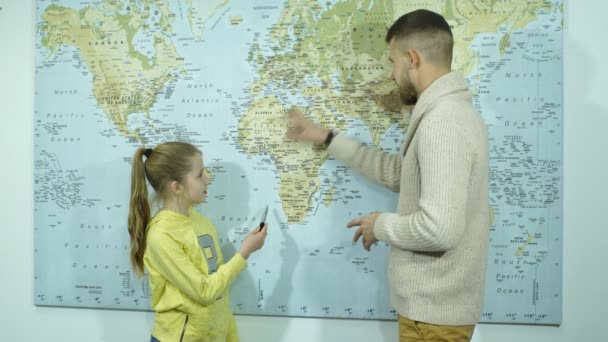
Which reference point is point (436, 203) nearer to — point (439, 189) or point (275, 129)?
point (439, 189)

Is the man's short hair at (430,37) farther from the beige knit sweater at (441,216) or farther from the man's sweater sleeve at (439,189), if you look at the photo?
the man's sweater sleeve at (439,189)

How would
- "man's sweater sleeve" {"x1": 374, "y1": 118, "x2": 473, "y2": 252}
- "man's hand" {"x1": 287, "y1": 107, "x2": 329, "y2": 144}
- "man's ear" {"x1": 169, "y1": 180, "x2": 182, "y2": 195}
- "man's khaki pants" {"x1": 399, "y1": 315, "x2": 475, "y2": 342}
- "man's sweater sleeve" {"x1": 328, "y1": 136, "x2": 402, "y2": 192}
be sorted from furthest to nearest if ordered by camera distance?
1. "man's hand" {"x1": 287, "y1": 107, "x2": 329, "y2": 144}
2. "man's sweater sleeve" {"x1": 328, "y1": 136, "x2": 402, "y2": 192}
3. "man's ear" {"x1": 169, "y1": 180, "x2": 182, "y2": 195}
4. "man's khaki pants" {"x1": 399, "y1": 315, "x2": 475, "y2": 342}
5. "man's sweater sleeve" {"x1": 374, "y1": 118, "x2": 473, "y2": 252}

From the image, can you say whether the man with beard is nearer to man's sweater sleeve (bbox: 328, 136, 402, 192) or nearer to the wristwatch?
man's sweater sleeve (bbox: 328, 136, 402, 192)

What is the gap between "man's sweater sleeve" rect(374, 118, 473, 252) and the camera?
1.24 meters

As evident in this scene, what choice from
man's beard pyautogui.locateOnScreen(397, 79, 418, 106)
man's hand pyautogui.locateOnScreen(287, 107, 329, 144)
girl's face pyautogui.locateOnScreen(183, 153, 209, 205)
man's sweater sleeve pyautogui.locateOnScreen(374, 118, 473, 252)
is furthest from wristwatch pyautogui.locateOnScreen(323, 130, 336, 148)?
man's sweater sleeve pyautogui.locateOnScreen(374, 118, 473, 252)

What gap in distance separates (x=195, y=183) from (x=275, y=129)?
458mm

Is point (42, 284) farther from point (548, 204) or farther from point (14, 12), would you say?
point (548, 204)

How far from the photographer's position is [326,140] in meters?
1.87

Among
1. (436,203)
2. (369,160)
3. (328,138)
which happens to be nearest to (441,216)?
(436,203)

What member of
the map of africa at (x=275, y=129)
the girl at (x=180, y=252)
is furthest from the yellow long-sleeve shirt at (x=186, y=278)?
the map of africa at (x=275, y=129)

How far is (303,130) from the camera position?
75.1 inches

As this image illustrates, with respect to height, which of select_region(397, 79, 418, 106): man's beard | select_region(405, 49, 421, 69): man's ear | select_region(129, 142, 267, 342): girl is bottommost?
select_region(129, 142, 267, 342): girl

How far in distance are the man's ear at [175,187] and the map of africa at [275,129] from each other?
380 mm

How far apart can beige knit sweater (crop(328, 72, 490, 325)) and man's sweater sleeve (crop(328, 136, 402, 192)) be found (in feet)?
0.96
